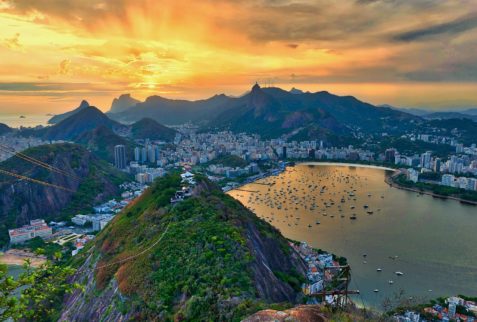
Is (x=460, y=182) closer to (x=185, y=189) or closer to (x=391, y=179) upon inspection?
(x=391, y=179)

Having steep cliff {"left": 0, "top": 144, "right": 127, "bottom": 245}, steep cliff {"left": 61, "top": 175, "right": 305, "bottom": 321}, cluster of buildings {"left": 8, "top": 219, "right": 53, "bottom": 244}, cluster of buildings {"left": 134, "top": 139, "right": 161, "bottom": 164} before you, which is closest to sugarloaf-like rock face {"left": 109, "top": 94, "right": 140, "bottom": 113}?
cluster of buildings {"left": 134, "top": 139, "right": 161, "bottom": 164}

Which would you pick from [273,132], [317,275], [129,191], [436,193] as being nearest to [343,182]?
[436,193]

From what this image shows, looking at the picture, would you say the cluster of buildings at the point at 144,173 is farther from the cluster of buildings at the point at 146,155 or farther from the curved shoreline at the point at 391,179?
the curved shoreline at the point at 391,179

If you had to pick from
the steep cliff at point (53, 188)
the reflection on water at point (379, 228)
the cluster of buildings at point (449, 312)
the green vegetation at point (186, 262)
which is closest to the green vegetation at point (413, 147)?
the reflection on water at point (379, 228)

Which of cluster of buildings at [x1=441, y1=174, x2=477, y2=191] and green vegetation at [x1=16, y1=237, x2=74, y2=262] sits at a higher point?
cluster of buildings at [x1=441, y1=174, x2=477, y2=191]

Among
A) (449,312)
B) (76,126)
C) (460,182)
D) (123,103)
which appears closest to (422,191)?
(460,182)

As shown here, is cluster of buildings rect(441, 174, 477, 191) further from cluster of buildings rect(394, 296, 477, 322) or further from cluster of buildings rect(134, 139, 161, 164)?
cluster of buildings rect(134, 139, 161, 164)
